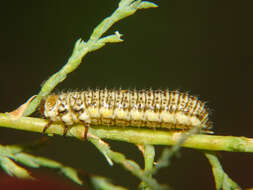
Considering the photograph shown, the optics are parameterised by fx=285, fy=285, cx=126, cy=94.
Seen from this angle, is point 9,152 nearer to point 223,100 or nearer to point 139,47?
point 139,47

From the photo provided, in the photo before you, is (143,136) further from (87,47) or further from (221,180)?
(87,47)

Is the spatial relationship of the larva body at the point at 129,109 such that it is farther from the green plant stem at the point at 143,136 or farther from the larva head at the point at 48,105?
the green plant stem at the point at 143,136

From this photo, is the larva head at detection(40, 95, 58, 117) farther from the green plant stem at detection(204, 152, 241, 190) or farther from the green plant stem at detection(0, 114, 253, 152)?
the green plant stem at detection(204, 152, 241, 190)

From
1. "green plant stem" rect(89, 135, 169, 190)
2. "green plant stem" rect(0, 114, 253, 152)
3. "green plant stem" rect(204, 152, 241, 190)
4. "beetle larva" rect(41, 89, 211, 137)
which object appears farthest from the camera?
"beetle larva" rect(41, 89, 211, 137)


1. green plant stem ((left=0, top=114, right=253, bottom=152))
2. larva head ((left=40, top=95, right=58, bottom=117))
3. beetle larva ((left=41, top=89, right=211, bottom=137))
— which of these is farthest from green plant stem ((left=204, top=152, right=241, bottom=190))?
larva head ((left=40, top=95, right=58, bottom=117))

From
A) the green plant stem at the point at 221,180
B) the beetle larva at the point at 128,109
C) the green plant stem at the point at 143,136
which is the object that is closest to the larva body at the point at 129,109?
the beetle larva at the point at 128,109

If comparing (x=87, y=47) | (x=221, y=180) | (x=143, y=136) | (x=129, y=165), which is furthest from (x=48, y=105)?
(x=221, y=180)

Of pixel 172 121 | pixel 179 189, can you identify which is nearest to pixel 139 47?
pixel 179 189
